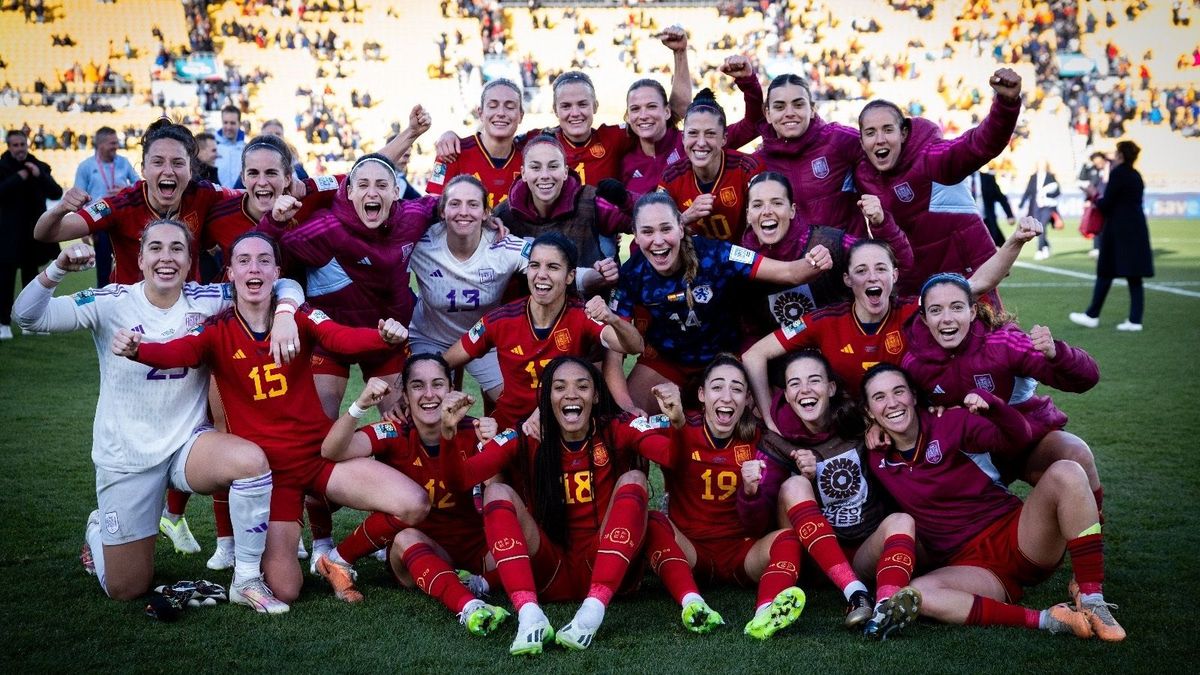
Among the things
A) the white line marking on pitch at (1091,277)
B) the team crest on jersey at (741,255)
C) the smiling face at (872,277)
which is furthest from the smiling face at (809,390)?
the white line marking on pitch at (1091,277)

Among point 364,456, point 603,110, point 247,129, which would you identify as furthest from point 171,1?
point 364,456

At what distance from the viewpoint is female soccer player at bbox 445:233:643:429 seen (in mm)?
4656

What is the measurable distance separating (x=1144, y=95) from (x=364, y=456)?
95.7ft

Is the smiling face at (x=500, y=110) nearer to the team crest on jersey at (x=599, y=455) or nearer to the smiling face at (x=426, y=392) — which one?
the smiling face at (x=426, y=392)

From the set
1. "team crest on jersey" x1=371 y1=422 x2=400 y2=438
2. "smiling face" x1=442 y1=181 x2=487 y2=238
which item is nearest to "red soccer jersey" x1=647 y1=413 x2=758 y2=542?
"team crest on jersey" x1=371 y1=422 x2=400 y2=438

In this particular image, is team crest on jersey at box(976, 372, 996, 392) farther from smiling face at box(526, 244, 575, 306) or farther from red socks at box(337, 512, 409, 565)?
red socks at box(337, 512, 409, 565)

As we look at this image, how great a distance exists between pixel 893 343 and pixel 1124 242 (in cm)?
743

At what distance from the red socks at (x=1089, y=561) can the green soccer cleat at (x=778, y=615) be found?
93 centimetres

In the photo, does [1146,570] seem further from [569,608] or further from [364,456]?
[364,456]

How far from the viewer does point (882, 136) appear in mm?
5141

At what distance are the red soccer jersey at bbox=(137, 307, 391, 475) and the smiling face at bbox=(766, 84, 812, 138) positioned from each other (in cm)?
224

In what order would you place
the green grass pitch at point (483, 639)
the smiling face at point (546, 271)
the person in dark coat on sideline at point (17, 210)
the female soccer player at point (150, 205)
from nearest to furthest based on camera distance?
the green grass pitch at point (483, 639), the smiling face at point (546, 271), the female soccer player at point (150, 205), the person in dark coat on sideline at point (17, 210)

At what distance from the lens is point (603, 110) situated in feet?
90.6

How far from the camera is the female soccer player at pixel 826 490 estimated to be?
3.98 m
